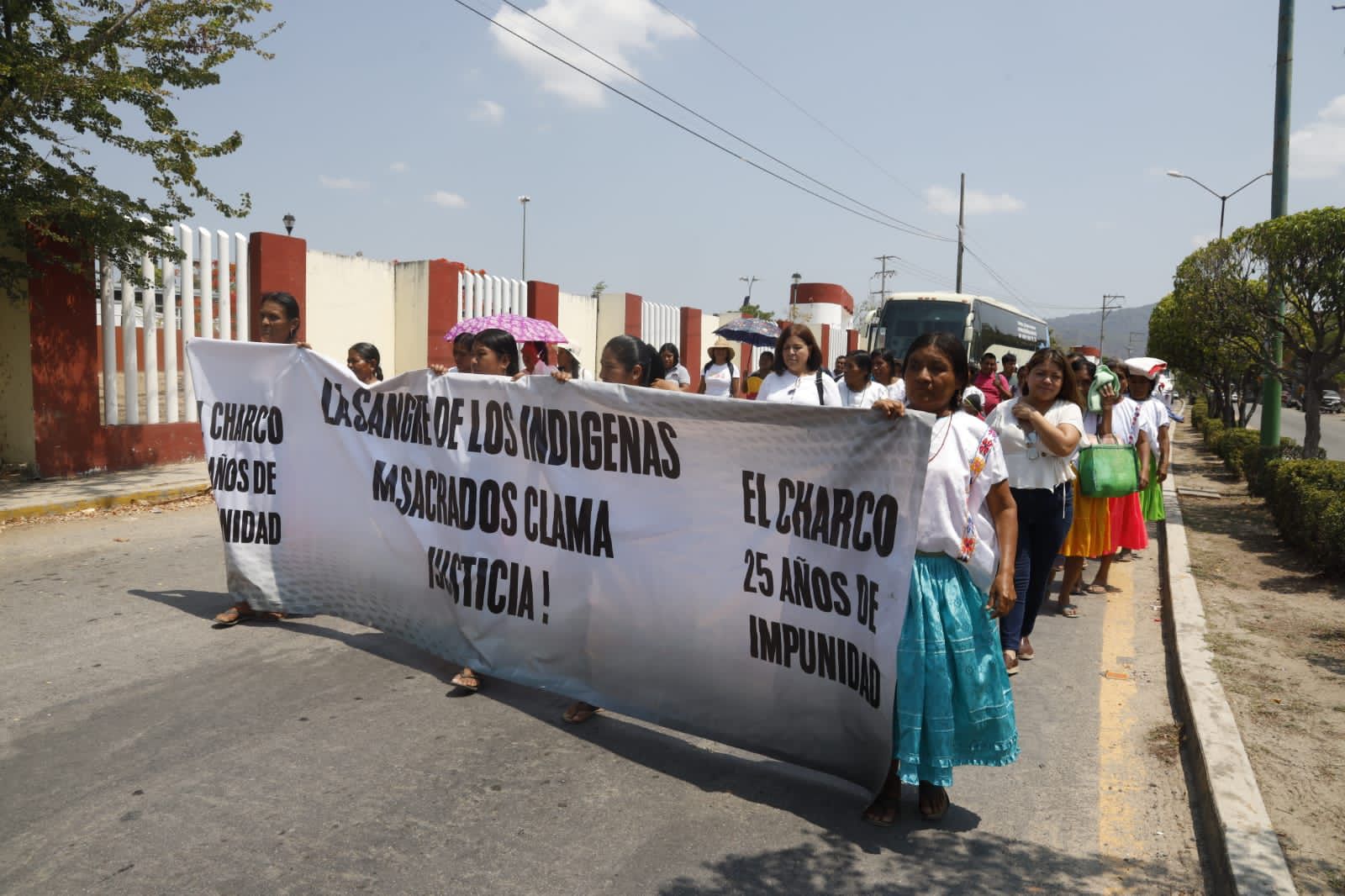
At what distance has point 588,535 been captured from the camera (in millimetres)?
4398

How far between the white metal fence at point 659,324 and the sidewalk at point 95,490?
53.4 ft

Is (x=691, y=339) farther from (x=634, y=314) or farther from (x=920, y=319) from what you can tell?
(x=920, y=319)

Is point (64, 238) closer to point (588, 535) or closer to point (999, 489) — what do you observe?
point (588, 535)

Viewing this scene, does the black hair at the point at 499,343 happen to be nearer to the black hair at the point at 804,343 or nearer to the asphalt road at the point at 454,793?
the asphalt road at the point at 454,793

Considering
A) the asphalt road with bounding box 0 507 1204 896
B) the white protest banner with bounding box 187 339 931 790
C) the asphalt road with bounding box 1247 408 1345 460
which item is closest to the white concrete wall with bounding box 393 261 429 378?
the white protest banner with bounding box 187 339 931 790

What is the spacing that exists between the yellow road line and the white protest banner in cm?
88

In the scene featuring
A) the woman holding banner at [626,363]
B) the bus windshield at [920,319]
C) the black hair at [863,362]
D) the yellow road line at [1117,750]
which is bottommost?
the yellow road line at [1117,750]

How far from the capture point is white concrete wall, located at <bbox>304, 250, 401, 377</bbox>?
55.1 feet

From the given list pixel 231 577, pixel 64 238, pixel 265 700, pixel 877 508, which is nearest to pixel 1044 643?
pixel 877 508

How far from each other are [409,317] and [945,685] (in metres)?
16.6

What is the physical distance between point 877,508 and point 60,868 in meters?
2.79

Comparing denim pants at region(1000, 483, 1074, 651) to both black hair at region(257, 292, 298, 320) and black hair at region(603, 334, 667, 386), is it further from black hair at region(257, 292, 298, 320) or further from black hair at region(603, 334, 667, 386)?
black hair at region(257, 292, 298, 320)

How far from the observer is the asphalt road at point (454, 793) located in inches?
124

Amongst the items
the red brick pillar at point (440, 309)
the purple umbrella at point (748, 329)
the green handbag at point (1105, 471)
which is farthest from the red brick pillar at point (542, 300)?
the green handbag at point (1105, 471)
